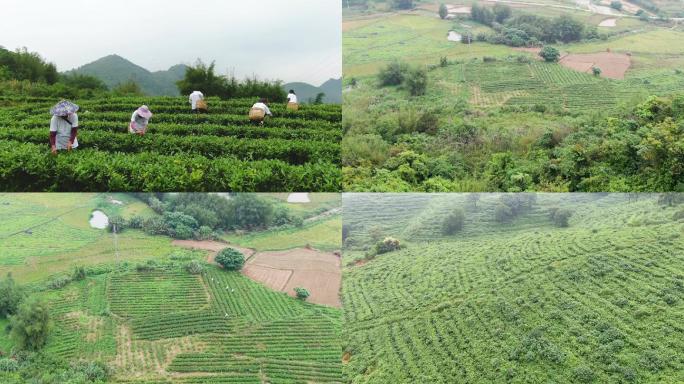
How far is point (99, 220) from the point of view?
769 centimetres

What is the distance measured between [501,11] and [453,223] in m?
6.43

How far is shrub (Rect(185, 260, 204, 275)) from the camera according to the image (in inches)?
296

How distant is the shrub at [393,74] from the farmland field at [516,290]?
381cm

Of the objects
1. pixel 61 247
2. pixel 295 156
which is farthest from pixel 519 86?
pixel 61 247

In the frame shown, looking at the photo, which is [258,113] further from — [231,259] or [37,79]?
[37,79]

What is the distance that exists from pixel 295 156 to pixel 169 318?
356 cm

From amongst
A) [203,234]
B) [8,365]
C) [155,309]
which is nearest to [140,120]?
[203,234]

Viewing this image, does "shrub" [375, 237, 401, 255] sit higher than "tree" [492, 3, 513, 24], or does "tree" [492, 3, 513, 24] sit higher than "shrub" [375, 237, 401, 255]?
"tree" [492, 3, 513, 24]

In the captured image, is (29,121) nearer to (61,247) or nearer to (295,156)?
(61,247)

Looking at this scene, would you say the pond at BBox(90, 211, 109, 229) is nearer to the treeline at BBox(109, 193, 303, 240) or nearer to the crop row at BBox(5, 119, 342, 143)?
the treeline at BBox(109, 193, 303, 240)

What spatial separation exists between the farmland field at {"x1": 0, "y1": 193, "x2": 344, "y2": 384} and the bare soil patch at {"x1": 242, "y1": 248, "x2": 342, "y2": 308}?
0.06 feet

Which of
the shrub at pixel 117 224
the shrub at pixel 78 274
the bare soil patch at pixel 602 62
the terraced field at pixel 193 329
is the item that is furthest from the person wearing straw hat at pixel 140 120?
the bare soil patch at pixel 602 62

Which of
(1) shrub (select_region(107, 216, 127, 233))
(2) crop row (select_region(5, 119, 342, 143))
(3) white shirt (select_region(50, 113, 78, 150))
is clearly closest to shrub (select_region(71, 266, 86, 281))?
(1) shrub (select_region(107, 216, 127, 233))

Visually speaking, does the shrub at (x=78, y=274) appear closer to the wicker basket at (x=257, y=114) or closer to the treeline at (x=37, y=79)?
the wicker basket at (x=257, y=114)
